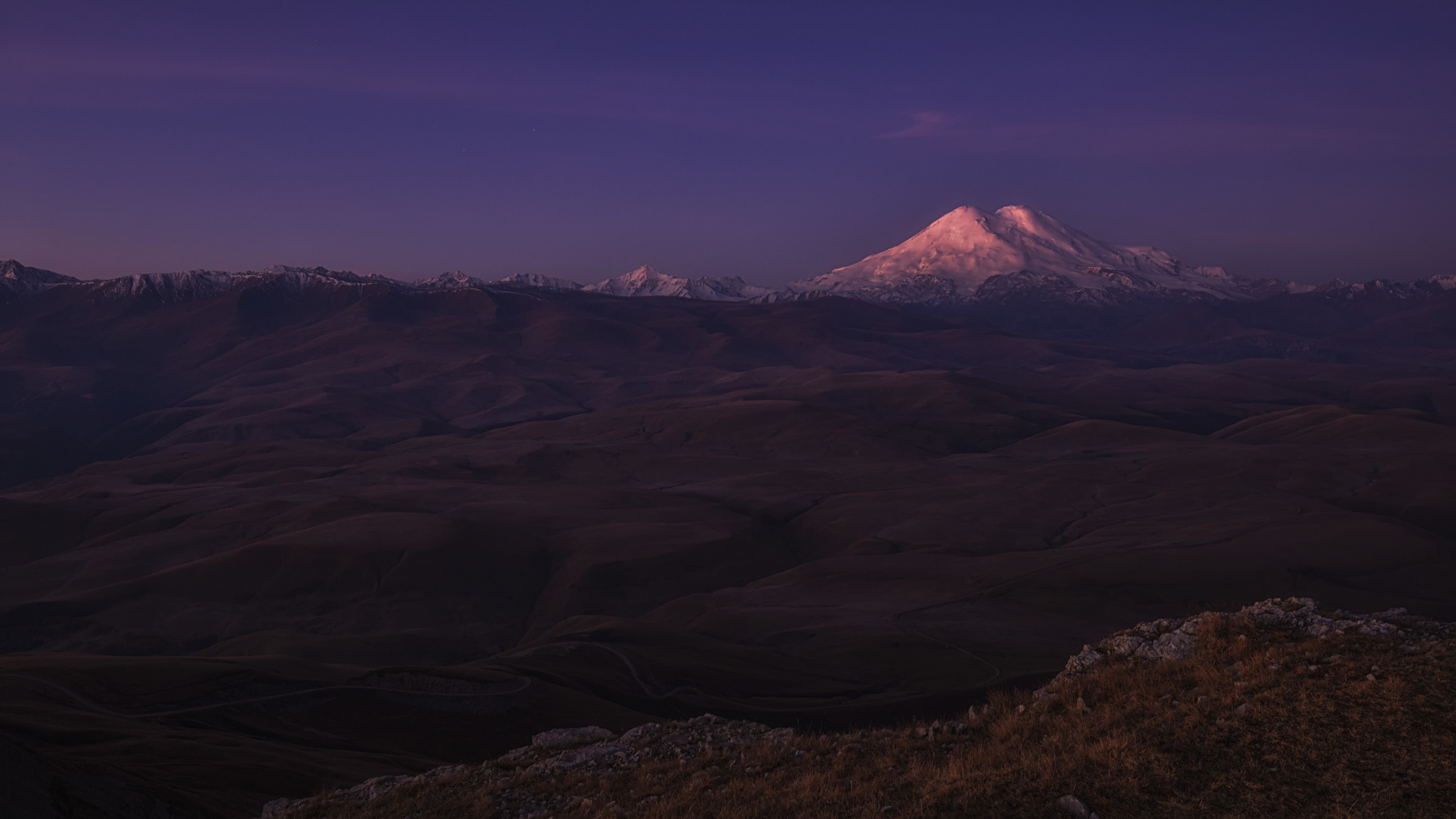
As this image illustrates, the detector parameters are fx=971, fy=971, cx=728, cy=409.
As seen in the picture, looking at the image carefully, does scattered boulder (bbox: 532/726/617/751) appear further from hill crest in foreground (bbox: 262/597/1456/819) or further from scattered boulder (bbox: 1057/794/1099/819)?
scattered boulder (bbox: 1057/794/1099/819)

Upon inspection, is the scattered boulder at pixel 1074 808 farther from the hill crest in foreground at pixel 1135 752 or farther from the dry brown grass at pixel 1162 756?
the dry brown grass at pixel 1162 756

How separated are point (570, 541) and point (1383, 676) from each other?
133254 millimetres

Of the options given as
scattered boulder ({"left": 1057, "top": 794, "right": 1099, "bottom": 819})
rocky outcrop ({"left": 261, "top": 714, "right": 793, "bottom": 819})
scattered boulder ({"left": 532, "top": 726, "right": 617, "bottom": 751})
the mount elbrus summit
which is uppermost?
scattered boulder ({"left": 1057, "top": 794, "right": 1099, "bottom": 819})

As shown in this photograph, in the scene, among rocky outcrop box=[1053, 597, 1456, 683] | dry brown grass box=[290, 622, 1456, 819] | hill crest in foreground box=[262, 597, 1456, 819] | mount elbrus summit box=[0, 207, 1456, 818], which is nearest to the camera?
dry brown grass box=[290, 622, 1456, 819]

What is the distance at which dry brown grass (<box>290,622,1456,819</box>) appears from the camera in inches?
518

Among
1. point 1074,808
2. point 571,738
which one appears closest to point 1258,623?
point 1074,808

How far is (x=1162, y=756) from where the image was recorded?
14.1m

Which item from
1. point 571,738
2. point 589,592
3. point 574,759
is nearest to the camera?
point 574,759

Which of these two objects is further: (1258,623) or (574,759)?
(574,759)

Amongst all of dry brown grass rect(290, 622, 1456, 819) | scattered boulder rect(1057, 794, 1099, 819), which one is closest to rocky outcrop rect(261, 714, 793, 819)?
dry brown grass rect(290, 622, 1456, 819)

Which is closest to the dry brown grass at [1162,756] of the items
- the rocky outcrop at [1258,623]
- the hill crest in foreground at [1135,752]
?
the hill crest in foreground at [1135,752]

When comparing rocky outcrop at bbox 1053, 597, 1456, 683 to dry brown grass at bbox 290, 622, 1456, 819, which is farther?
rocky outcrop at bbox 1053, 597, 1456, 683

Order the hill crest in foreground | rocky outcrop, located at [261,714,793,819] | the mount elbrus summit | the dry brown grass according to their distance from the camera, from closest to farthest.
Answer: the dry brown grass < the hill crest in foreground < rocky outcrop, located at [261,714,793,819] < the mount elbrus summit

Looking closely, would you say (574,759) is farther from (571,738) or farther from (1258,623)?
(1258,623)
